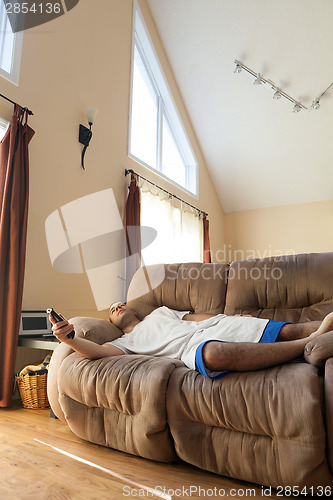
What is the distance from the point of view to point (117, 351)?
5.78 ft

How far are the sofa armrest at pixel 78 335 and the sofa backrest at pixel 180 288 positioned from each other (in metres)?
0.32

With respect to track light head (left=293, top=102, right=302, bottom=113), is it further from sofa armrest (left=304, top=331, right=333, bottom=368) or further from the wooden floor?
the wooden floor

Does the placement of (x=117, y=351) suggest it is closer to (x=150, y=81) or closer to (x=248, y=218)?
(x=150, y=81)

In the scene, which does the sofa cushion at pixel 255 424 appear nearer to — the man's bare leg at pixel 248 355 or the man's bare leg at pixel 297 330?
the man's bare leg at pixel 248 355

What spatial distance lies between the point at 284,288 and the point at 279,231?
4075 millimetres

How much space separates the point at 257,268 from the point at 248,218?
13.8 ft

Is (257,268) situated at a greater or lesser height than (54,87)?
lesser

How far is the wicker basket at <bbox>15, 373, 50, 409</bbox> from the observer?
2.10 m

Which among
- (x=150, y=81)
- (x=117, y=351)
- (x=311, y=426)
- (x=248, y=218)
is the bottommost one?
(x=311, y=426)

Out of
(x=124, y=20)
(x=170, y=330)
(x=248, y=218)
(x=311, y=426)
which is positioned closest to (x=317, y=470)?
(x=311, y=426)

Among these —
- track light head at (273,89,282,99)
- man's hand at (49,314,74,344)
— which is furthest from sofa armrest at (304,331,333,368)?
track light head at (273,89,282,99)

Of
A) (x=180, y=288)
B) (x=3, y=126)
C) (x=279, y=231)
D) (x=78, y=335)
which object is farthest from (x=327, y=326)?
(x=279, y=231)

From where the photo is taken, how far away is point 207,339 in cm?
163

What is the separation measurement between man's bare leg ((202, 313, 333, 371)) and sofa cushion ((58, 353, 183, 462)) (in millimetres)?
196
